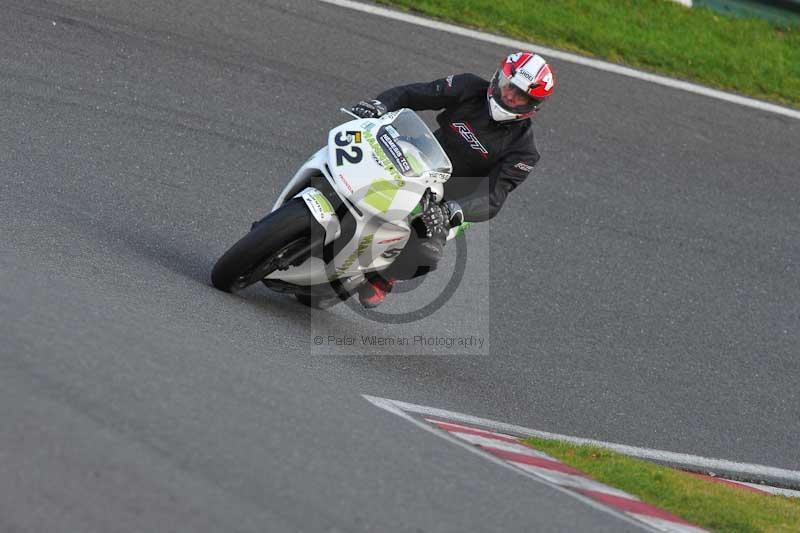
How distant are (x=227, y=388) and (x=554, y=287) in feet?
13.1

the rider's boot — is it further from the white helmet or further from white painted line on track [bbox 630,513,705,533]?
white painted line on track [bbox 630,513,705,533]

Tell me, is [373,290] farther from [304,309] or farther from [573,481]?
[573,481]

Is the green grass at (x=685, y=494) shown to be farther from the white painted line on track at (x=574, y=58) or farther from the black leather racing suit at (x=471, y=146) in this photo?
the white painted line on track at (x=574, y=58)

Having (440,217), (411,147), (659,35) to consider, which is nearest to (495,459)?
(440,217)

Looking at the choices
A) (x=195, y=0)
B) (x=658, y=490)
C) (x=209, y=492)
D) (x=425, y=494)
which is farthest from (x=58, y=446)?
(x=195, y=0)

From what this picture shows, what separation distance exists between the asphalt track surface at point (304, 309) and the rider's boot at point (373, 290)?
23 cm

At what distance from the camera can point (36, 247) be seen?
6.39 meters

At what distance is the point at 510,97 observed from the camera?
665 centimetres

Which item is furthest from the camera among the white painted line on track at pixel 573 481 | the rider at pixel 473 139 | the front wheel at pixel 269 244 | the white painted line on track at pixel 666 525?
the rider at pixel 473 139

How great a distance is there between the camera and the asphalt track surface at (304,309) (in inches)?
165

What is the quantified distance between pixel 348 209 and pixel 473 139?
3.39 ft

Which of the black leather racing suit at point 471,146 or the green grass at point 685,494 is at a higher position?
the black leather racing suit at point 471,146

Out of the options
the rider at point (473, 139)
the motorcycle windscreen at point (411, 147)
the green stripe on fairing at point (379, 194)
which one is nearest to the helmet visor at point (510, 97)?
the rider at point (473, 139)

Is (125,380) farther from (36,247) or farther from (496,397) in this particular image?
(496,397)
